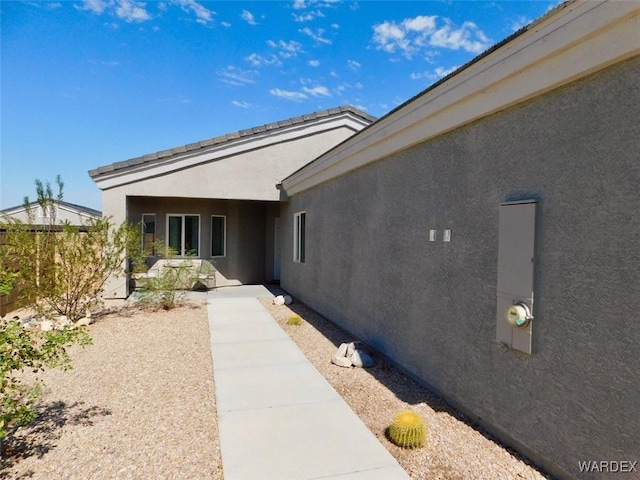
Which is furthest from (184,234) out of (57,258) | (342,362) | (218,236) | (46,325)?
(342,362)

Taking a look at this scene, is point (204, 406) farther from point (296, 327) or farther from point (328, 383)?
point (296, 327)

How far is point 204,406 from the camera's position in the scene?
5.45 m

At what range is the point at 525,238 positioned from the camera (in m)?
4.01

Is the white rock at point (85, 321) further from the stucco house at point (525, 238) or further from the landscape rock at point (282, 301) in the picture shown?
the stucco house at point (525, 238)

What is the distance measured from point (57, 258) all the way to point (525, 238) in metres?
11.0

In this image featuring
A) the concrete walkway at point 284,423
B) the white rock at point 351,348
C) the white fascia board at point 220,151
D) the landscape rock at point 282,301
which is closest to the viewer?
the concrete walkway at point 284,423

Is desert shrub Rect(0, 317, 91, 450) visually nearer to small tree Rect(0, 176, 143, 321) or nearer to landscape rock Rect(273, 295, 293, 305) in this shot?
small tree Rect(0, 176, 143, 321)

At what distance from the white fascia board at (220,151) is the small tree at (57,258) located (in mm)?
3048

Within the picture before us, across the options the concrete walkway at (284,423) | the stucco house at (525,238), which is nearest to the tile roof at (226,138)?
the stucco house at (525,238)

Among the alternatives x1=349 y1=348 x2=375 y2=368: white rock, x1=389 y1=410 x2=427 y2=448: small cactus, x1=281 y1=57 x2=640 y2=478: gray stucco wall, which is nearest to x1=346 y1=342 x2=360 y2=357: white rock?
x1=349 y1=348 x2=375 y2=368: white rock

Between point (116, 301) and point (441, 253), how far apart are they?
12417mm

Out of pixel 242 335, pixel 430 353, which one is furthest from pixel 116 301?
pixel 430 353

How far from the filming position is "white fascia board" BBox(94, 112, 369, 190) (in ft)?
44.0

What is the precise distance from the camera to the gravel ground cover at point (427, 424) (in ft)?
12.8
